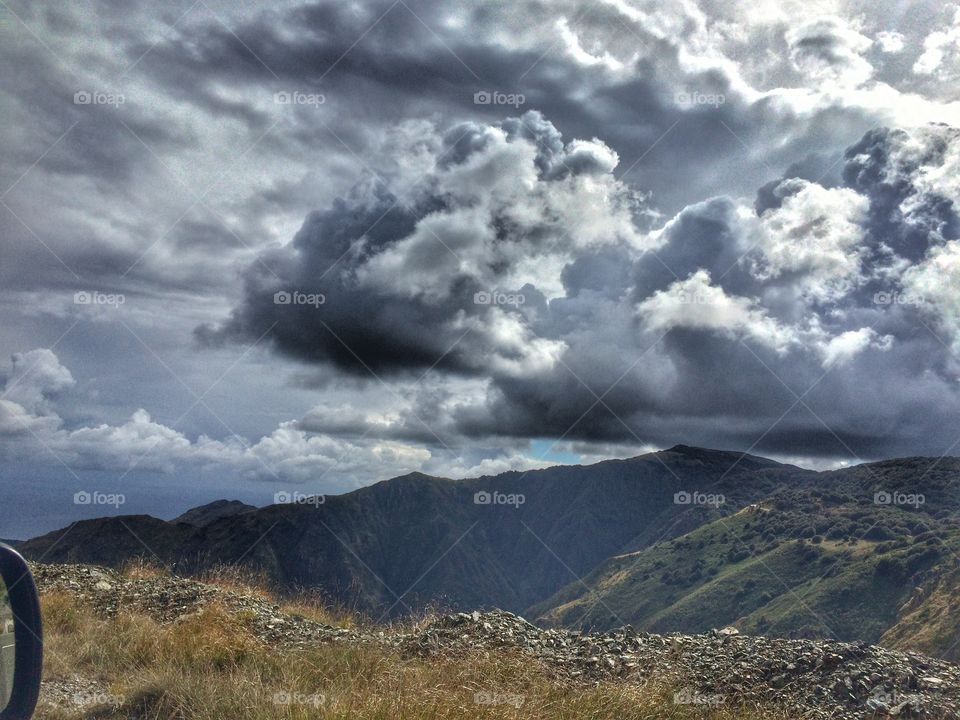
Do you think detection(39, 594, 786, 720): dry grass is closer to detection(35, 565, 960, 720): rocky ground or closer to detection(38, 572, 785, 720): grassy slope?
detection(38, 572, 785, 720): grassy slope

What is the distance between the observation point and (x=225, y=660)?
9656 millimetres

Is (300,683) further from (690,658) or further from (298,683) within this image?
(690,658)

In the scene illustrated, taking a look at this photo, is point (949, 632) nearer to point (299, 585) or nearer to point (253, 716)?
point (299, 585)

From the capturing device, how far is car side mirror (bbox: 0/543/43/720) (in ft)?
9.34

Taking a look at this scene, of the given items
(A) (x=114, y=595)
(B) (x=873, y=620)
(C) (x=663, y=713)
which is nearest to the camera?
(C) (x=663, y=713)

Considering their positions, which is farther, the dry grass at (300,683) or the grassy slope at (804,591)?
the grassy slope at (804,591)

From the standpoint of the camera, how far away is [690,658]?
11945 mm

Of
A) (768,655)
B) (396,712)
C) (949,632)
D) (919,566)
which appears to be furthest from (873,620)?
(396,712)

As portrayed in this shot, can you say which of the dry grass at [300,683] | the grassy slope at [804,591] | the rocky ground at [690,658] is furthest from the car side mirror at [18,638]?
the grassy slope at [804,591]

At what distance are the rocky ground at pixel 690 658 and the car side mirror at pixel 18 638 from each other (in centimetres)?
677

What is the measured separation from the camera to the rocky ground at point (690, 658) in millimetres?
10531

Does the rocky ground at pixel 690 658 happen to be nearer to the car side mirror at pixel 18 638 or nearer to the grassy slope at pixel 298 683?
the grassy slope at pixel 298 683

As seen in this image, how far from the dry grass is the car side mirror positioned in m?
3.75

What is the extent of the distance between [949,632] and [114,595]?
9591 cm
